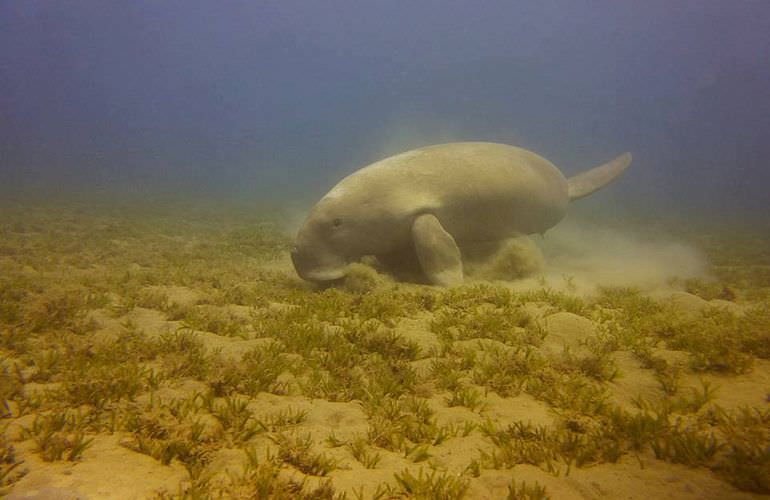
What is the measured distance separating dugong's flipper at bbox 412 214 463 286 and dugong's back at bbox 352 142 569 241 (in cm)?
44

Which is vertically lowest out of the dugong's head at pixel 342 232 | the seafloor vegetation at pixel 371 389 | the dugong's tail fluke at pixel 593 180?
the seafloor vegetation at pixel 371 389

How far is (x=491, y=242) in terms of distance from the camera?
22.9 ft

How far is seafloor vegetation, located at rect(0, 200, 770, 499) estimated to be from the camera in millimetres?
1982

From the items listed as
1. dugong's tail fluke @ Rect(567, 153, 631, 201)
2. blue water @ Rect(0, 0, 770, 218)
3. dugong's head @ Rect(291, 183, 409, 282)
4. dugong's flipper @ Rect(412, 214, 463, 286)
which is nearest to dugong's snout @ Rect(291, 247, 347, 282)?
dugong's head @ Rect(291, 183, 409, 282)

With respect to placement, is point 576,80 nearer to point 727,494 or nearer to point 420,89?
point 420,89

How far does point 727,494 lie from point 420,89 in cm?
16070

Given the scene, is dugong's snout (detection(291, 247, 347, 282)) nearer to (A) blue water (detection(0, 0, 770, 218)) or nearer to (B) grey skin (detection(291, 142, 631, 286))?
(B) grey skin (detection(291, 142, 631, 286))

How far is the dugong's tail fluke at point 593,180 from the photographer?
31.4 ft

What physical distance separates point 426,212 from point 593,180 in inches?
256

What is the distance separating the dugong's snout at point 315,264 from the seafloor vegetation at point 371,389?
396mm

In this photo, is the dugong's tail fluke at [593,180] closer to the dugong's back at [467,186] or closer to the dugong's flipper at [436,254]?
the dugong's back at [467,186]

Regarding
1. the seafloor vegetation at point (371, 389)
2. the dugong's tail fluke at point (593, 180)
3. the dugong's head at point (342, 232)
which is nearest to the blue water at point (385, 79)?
the dugong's tail fluke at point (593, 180)

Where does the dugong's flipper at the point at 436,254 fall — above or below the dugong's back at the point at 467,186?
below

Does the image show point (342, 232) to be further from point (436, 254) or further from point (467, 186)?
point (467, 186)
